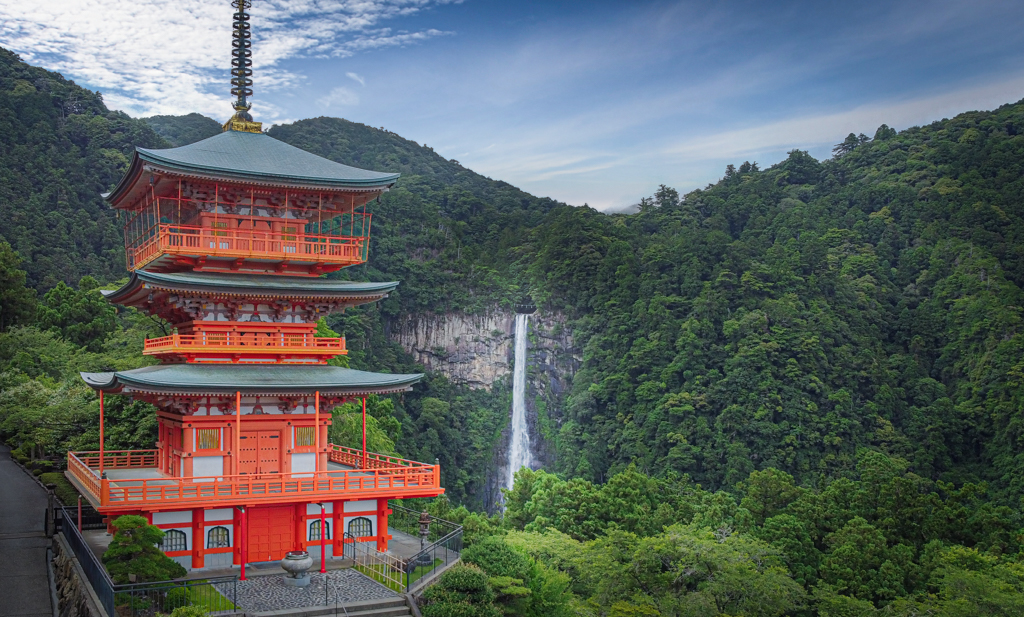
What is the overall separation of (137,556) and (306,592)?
3367 millimetres

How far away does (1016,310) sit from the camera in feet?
197

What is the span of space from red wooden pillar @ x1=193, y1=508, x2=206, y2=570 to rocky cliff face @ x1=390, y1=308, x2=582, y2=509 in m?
54.1

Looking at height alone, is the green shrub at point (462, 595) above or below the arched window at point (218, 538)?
below

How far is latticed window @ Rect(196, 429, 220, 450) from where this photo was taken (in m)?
20.8

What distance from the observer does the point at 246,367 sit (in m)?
21.4

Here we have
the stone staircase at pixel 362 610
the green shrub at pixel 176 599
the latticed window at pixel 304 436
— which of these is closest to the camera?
the green shrub at pixel 176 599

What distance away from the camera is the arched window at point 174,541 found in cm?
1919

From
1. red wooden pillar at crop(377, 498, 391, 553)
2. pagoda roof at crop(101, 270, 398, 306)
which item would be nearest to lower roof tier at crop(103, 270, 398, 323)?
pagoda roof at crop(101, 270, 398, 306)

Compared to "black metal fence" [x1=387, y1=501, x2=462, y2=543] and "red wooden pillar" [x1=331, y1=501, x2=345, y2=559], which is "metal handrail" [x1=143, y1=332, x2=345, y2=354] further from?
"black metal fence" [x1=387, y1=501, x2=462, y2=543]

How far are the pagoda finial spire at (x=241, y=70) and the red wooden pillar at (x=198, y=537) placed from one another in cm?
1058

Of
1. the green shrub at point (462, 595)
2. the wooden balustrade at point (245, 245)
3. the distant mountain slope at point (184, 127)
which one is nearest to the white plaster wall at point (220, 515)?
the green shrub at point (462, 595)

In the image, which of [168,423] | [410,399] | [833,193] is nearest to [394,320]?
[410,399]

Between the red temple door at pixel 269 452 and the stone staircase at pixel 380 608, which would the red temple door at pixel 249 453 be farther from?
the stone staircase at pixel 380 608

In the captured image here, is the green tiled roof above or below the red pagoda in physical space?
above
